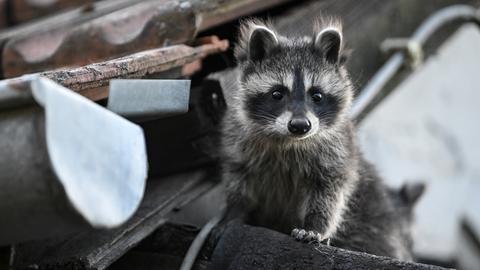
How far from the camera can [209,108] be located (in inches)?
153

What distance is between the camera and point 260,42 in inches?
149

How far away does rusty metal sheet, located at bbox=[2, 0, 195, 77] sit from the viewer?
3.68 m

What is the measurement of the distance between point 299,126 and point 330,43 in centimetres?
60

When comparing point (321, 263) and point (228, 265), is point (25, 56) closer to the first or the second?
point (228, 265)

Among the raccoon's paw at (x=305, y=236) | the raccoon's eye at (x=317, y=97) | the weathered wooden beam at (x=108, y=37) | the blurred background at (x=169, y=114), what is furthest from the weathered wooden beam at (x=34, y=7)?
the raccoon's paw at (x=305, y=236)

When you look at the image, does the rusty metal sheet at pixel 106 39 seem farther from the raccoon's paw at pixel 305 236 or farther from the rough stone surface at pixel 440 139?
the rough stone surface at pixel 440 139

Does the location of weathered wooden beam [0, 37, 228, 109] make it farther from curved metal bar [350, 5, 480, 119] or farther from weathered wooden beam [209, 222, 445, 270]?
curved metal bar [350, 5, 480, 119]

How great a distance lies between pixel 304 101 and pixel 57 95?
6.35ft

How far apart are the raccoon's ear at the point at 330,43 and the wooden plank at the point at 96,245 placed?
100 centimetres

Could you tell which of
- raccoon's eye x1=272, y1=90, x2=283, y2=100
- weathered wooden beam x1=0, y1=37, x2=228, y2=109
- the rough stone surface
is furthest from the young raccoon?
the rough stone surface

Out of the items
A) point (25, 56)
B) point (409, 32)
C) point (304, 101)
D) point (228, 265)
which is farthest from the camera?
point (409, 32)

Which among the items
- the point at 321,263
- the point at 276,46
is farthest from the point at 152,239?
the point at 276,46

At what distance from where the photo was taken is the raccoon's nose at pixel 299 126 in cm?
334

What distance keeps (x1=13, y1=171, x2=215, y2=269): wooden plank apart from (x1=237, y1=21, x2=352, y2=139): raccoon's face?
24.1 inches
